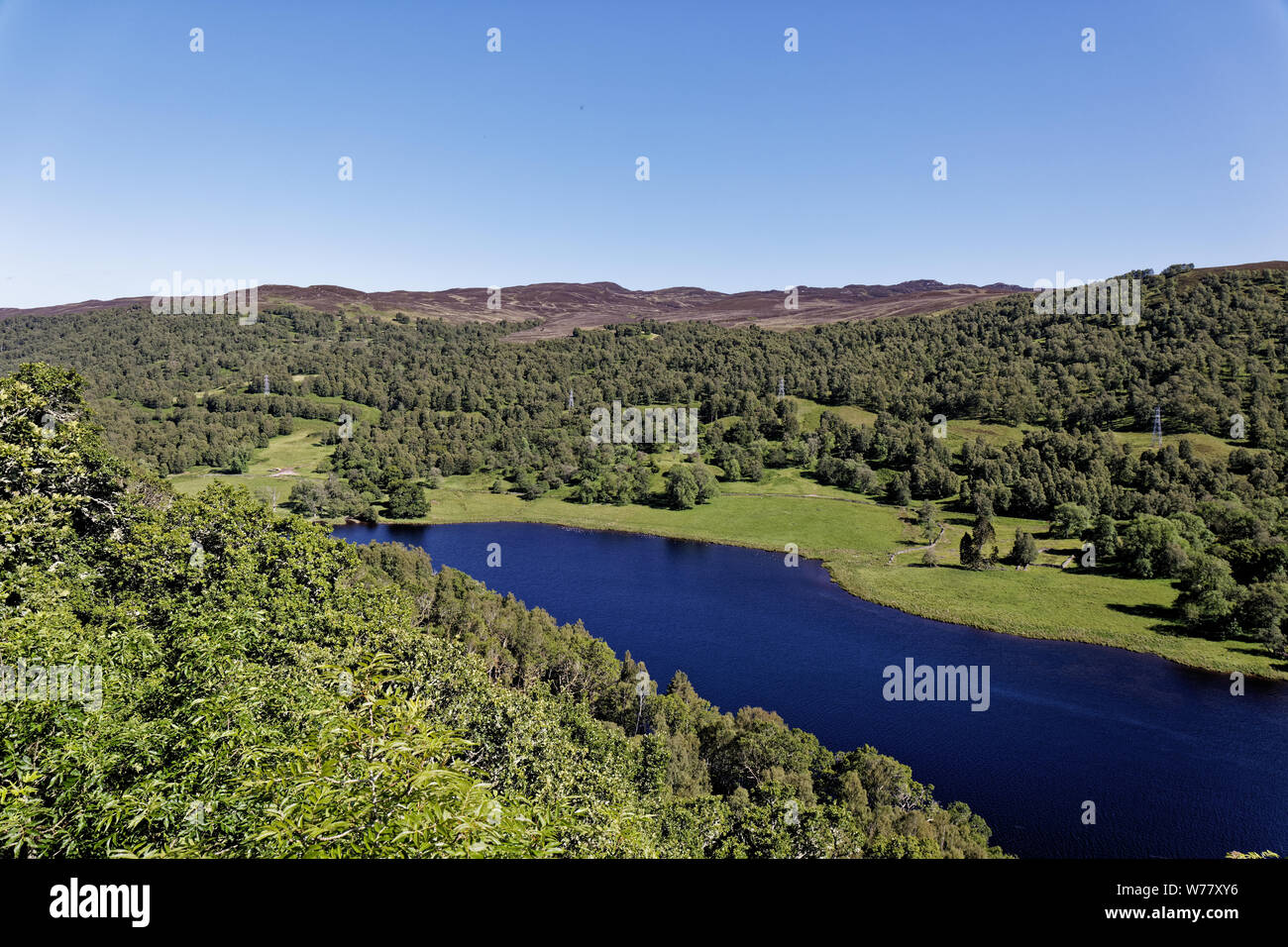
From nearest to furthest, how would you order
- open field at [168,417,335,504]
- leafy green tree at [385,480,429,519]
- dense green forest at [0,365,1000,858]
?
1. dense green forest at [0,365,1000,858]
2. leafy green tree at [385,480,429,519]
3. open field at [168,417,335,504]

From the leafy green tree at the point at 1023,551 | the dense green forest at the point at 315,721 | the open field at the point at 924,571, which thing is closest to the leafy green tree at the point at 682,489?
the open field at the point at 924,571

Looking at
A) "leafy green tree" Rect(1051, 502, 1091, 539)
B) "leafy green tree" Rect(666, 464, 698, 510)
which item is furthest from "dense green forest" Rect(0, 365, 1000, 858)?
"leafy green tree" Rect(1051, 502, 1091, 539)

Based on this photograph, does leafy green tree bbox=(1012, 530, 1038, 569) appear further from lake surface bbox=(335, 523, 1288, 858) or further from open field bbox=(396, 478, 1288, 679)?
lake surface bbox=(335, 523, 1288, 858)

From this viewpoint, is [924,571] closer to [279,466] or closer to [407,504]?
[407,504]

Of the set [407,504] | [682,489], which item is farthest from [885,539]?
[407,504]

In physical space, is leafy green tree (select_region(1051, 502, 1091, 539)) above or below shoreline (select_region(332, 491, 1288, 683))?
above

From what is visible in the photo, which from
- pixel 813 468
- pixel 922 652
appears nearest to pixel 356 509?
pixel 813 468
